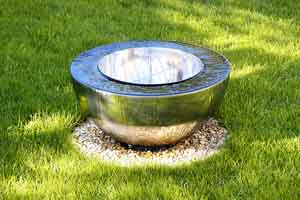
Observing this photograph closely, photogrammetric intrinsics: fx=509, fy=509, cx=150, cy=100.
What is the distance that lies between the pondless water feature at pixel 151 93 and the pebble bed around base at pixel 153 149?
128 millimetres

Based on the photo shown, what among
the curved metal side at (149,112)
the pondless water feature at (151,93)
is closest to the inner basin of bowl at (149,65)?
the pondless water feature at (151,93)

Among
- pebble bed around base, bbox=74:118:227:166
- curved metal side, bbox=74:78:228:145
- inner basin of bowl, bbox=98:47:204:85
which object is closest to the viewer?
curved metal side, bbox=74:78:228:145

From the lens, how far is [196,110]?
3.02m

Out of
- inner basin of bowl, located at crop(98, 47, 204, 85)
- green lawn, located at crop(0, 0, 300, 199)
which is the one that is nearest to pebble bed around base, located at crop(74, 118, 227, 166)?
green lawn, located at crop(0, 0, 300, 199)

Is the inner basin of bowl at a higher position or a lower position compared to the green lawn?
higher

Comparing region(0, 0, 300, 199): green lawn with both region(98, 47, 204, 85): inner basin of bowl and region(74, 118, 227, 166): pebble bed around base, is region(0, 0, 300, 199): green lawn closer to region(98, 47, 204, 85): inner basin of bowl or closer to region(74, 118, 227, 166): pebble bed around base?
region(74, 118, 227, 166): pebble bed around base

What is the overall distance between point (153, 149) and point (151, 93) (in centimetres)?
55

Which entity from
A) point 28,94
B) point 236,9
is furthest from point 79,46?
point 236,9

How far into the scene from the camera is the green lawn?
9.75 ft

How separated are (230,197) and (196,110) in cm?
54

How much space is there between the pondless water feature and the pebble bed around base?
0.42 feet

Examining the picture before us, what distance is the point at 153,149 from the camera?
3.31 m

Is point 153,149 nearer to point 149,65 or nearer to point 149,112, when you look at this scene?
point 149,112

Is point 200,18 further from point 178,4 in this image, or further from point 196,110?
point 196,110
